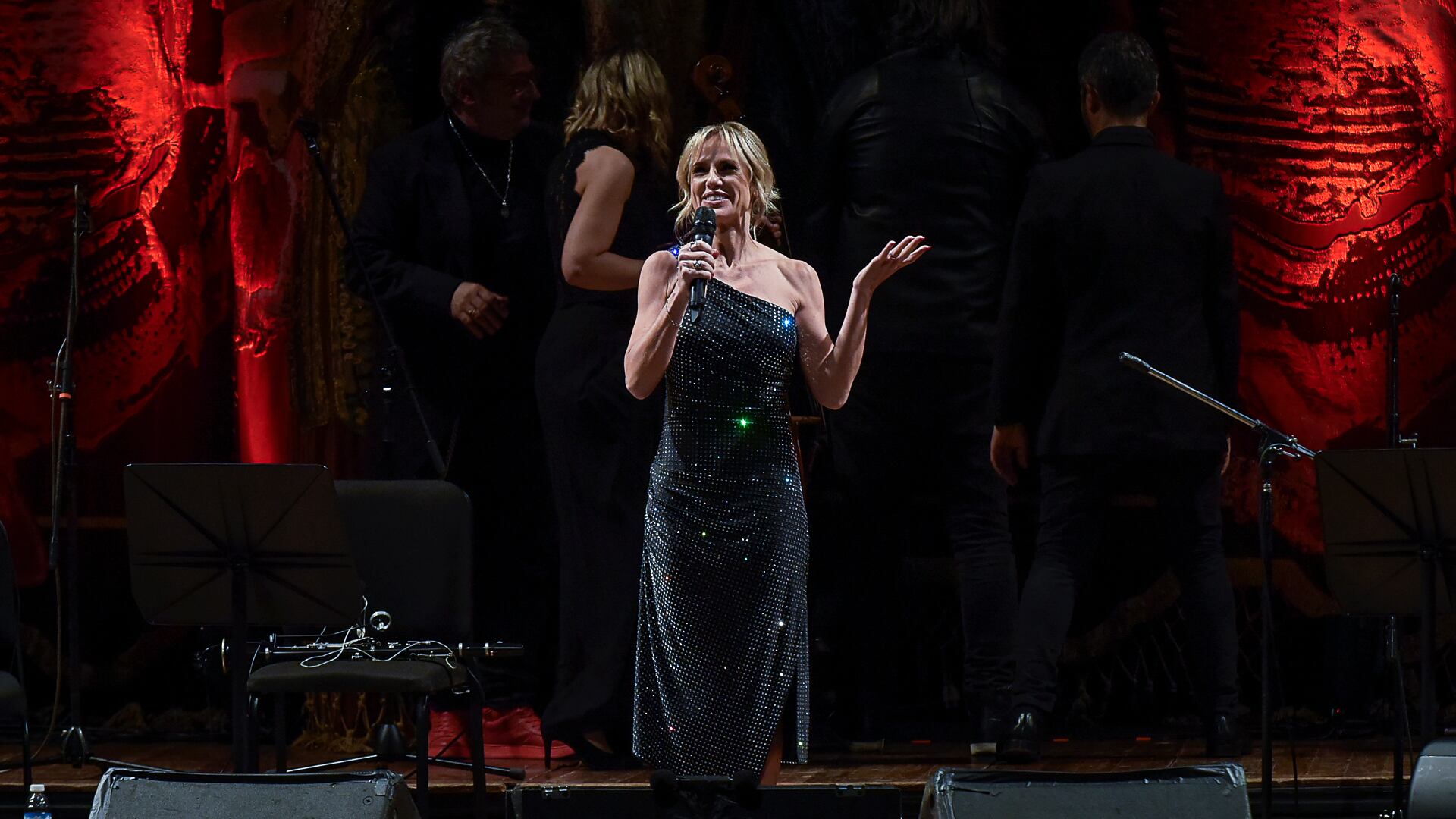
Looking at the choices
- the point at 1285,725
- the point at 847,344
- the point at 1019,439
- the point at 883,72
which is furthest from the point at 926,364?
the point at 1285,725

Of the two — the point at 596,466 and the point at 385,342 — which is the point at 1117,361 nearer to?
the point at 596,466

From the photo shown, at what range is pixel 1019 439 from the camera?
4.98 meters

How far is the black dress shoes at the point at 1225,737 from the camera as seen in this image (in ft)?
16.1

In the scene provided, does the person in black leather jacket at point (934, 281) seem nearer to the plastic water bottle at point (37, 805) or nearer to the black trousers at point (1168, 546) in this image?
the black trousers at point (1168, 546)

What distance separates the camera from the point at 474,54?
566 cm

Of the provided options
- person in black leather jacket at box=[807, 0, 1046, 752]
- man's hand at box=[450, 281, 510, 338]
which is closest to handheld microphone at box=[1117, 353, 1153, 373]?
person in black leather jacket at box=[807, 0, 1046, 752]

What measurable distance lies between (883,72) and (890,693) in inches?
74.4

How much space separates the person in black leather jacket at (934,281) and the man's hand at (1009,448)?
0.63 ft

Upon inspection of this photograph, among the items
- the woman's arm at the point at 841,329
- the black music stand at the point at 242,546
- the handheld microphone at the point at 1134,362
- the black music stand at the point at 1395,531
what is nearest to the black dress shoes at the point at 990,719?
the handheld microphone at the point at 1134,362

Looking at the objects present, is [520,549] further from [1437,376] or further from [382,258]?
[1437,376]

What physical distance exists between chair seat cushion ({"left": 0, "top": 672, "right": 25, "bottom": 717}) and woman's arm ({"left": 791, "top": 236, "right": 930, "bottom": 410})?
2.08m

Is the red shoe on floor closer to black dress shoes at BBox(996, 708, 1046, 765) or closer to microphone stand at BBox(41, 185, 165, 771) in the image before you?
microphone stand at BBox(41, 185, 165, 771)

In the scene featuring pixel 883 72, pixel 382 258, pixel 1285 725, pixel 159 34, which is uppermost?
pixel 159 34

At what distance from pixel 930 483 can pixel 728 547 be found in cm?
144
